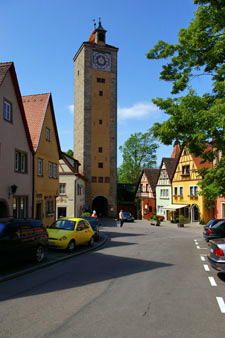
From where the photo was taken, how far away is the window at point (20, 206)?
59.3ft

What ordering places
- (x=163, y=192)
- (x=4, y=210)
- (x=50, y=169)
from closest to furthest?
(x=4, y=210) < (x=50, y=169) < (x=163, y=192)

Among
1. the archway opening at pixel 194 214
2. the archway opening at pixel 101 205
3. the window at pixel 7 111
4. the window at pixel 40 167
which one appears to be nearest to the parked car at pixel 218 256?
the window at pixel 7 111

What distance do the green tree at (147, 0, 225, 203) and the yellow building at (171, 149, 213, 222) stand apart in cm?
2341

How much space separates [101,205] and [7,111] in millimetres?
41401

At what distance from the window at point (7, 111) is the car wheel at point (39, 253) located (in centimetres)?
795

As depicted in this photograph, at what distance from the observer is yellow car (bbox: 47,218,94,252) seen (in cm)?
1441

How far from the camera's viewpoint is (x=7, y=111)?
17.2 m

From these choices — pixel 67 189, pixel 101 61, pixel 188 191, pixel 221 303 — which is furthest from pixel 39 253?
pixel 101 61

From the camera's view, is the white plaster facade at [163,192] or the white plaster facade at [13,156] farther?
the white plaster facade at [163,192]

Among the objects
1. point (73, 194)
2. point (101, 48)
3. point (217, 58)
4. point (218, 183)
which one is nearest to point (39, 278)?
point (218, 183)

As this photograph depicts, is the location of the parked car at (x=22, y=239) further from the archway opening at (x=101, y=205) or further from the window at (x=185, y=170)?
the archway opening at (x=101, y=205)

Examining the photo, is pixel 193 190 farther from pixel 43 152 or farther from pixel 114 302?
pixel 114 302

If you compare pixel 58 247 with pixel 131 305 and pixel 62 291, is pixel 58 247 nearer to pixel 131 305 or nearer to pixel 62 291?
pixel 62 291

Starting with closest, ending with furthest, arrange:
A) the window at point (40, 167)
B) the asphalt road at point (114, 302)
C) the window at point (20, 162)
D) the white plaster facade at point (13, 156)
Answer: the asphalt road at point (114, 302) < the white plaster facade at point (13, 156) < the window at point (20, 162) < the window at point (40, 167)
